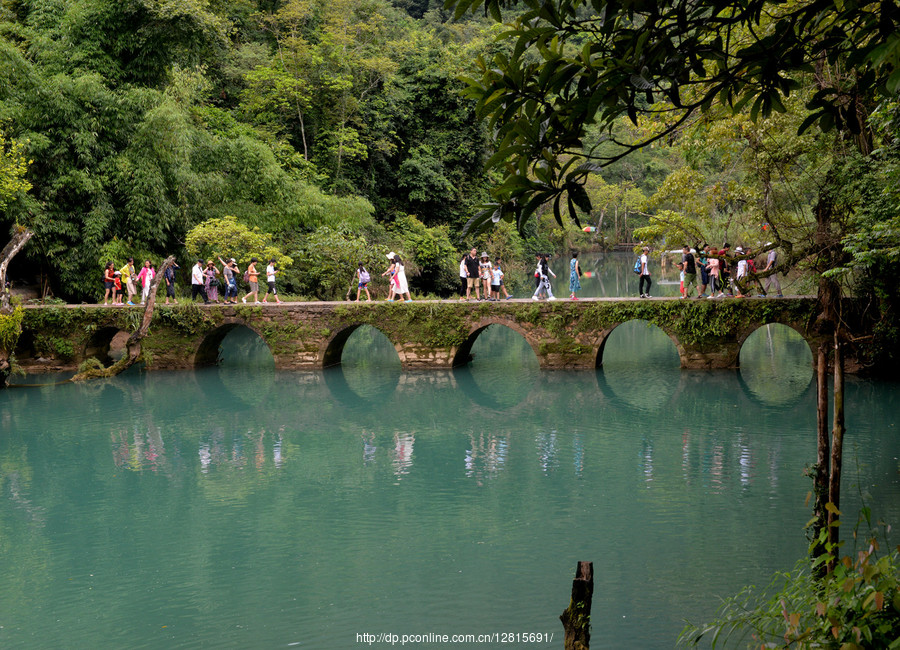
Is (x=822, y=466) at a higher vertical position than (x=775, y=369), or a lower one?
higher

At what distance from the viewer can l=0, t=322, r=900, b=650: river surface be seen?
7641 mm

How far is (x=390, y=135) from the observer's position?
32.5 m

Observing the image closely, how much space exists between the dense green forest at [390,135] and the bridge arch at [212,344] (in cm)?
304

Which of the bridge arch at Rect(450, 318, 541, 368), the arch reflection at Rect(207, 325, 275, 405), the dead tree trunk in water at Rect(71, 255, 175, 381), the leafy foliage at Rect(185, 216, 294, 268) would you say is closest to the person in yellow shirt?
the dead tree trunk in water at Rect(71, 255, 175, 381)

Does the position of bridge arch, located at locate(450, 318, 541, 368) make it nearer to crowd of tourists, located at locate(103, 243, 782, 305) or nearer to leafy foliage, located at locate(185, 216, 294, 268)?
crowd of tourists, located at locate(103, 243, 782, 305)

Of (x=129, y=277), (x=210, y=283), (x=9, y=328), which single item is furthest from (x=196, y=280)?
(x=9, y=328)

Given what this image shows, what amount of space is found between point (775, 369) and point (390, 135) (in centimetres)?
1847

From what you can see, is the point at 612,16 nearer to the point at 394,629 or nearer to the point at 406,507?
the point at 394,629

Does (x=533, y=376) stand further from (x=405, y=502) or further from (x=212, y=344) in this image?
(x=405, y=502)

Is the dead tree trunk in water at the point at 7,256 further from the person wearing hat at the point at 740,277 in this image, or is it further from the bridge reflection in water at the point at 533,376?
the person wearing hat at the point at 740,277

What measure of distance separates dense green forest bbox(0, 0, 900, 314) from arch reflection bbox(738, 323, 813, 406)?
279cm

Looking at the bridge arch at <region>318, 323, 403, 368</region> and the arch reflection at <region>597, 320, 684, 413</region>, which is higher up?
the bridge arch at <region>318, 323, 403, 368</region>

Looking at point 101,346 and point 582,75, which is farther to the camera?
point 101,346

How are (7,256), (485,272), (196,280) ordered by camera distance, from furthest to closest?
(196,280) < (485,272) < (7,256)
